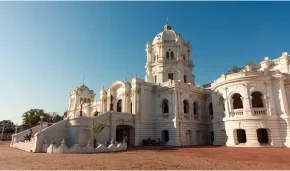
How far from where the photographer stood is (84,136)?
83.6ft

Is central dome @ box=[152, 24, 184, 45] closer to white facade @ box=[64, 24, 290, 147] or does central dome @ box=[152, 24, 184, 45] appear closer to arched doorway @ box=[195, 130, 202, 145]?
white facade @ box=[64, 24, 290, 147]

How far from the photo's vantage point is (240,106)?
30.4 m

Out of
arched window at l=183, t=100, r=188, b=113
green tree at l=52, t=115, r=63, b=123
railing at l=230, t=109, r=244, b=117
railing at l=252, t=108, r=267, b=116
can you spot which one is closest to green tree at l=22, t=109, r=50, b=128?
green tree at l=52, t=115, r=63, b=123

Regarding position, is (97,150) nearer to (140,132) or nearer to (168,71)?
(140,132)

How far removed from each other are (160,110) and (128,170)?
20.9 m

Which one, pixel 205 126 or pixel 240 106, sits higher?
pixel 240 106

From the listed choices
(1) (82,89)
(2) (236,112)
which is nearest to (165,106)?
(2) (236,112)

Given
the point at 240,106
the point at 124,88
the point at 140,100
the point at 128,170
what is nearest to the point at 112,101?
the point at 124,88

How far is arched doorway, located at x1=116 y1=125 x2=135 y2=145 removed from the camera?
2986 cm

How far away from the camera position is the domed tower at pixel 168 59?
39.4m

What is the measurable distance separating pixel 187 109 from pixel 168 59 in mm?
12397

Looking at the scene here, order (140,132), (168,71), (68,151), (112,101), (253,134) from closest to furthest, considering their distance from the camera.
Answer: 1. (68,151)
2. (253,134)
3. (140,132)
4. (112,101)
5. (168,71)

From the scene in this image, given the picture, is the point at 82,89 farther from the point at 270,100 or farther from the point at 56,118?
the point at 270,100

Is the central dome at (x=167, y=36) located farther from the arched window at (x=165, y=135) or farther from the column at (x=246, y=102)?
the arched window at (x=165, y=135)
